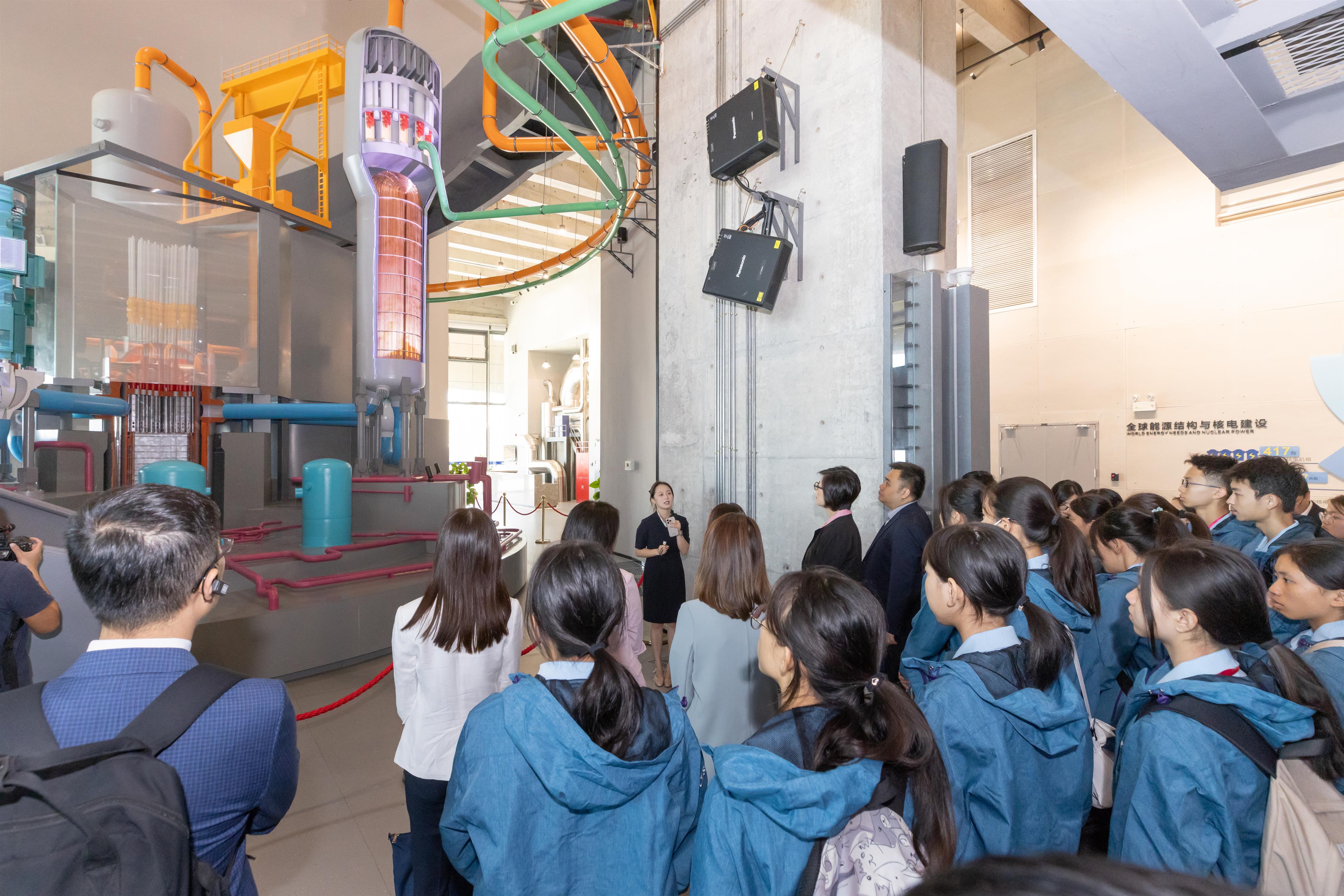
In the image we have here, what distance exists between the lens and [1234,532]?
418cm

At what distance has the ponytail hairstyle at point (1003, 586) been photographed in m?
1.93

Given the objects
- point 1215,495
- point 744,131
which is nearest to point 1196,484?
point 1215,495

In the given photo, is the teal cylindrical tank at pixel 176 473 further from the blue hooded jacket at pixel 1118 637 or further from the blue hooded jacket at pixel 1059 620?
the blue hooded jacket at pixel 1118 637

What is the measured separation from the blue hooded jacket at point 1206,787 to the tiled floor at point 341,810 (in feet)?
9.78

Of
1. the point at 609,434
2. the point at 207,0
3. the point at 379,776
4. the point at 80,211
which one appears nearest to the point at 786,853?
the point at 379,776

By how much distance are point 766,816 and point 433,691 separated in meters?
1.47

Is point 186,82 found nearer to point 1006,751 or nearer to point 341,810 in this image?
point 341,810

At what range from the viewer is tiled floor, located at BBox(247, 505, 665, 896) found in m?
3.03

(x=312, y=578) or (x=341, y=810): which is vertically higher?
(x=312, y=578)

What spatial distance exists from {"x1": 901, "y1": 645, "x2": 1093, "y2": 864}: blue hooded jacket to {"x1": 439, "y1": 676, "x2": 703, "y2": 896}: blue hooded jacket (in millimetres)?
784

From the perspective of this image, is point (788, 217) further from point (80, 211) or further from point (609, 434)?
point (80, 211)

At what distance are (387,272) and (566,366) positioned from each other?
15666 mm

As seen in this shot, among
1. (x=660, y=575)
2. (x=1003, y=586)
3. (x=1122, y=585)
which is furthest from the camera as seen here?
(x=660, y=575)

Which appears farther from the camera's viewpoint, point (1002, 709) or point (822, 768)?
point (1002, 709)
